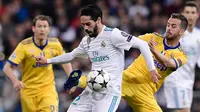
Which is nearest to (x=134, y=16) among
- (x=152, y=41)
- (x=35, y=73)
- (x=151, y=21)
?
(x=151, y=21)

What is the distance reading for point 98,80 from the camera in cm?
994

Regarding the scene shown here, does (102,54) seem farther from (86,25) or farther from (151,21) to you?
(151,21)

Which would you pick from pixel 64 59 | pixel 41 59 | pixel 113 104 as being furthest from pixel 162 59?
pixel 41 59

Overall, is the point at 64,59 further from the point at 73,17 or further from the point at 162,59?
the point at 73,17

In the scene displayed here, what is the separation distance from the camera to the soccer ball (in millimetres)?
9938

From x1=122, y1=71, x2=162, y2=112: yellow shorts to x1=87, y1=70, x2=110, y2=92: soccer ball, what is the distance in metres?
0.75

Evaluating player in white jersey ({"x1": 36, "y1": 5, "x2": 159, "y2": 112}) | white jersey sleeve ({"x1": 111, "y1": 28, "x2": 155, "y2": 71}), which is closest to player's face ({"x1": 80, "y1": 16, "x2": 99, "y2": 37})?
player in white jersey ({"x1": 36, "y1": 5, "x2": 159, "y2": 112})

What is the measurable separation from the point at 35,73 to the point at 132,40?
260cm

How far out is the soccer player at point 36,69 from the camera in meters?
11.9

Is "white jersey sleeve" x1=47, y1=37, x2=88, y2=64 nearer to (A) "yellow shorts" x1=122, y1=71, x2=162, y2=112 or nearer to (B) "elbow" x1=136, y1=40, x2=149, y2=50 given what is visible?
(A) "yellow shorts" x1=122, y1=71, x2=162, y2=112

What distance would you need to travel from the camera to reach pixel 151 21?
61.9 ft

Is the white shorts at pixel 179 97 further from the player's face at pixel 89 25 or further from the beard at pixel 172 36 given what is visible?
the player's face at pixel 89 25

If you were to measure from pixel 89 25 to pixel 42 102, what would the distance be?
7.83 feet

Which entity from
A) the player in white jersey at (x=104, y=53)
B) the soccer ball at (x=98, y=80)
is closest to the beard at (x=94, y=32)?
the player in white jersey at (x=104, y=53)
